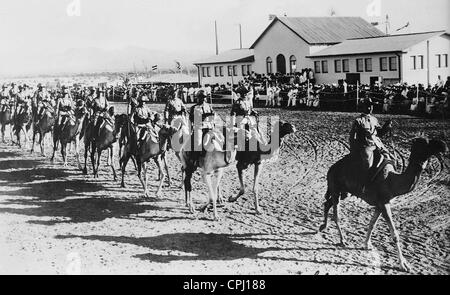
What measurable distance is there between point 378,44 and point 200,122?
2676cm

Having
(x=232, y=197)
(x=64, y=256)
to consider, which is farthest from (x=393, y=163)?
(x=64, y=256)

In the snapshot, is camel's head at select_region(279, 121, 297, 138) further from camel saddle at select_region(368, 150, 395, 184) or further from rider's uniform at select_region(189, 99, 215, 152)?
camel saddle at select_region(368, 150, 395, 184)

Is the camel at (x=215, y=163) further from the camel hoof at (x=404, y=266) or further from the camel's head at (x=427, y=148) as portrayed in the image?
the camel hoof at (x=404, y=266)

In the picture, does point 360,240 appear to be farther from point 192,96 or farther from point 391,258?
point 192,96

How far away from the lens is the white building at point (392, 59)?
31.4 metres

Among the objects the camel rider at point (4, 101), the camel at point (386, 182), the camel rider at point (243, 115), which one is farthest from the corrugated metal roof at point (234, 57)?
the camel at point (386, 182)

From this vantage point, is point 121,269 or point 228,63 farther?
point 228,63

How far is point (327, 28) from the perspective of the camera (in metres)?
42.6

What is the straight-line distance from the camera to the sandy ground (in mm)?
7766

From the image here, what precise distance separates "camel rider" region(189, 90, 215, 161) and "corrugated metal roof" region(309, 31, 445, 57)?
23.3 meters

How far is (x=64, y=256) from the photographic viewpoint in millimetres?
8305

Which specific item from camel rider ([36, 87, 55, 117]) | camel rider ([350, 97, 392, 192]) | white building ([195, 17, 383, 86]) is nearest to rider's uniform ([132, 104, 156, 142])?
camel rider ([350, 97, 392, 192])
